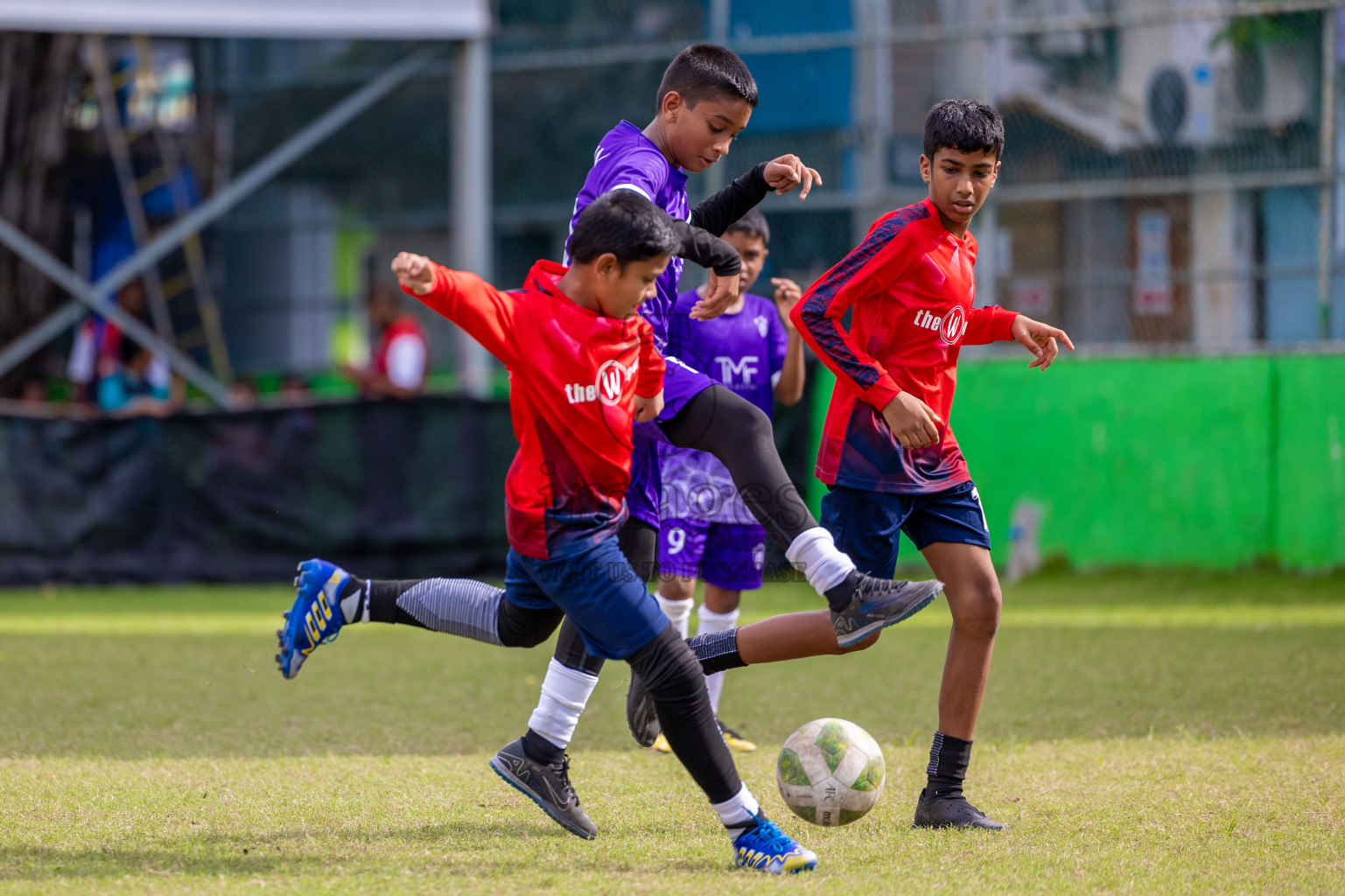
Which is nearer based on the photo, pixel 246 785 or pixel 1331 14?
pixel 246 785

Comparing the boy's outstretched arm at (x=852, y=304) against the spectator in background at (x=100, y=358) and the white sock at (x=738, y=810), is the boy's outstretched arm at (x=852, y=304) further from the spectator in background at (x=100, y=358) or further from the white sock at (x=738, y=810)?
the spectator in background at (x=100, y=358)

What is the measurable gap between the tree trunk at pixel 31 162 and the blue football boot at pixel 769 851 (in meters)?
14.7

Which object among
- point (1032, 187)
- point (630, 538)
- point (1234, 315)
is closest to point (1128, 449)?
point (1234, 315)

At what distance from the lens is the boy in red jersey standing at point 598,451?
3.44 meters

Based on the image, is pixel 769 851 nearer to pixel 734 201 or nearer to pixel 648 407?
pixel 648 407

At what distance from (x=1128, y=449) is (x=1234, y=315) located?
4.45 ft

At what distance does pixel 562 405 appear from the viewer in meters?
3.48

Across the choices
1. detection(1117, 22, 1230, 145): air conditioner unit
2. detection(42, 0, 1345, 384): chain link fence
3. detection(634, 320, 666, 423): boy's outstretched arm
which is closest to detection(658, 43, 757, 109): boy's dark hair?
detection(634, 320, 666, 423): boy's outstretched arm

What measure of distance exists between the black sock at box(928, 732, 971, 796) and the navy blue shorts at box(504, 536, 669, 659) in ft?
3.41

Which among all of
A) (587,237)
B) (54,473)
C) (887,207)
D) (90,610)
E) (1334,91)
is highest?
(1334,91)

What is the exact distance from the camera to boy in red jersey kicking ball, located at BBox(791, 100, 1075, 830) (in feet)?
13.2

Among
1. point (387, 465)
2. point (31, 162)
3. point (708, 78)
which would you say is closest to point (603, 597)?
point (708, 78)

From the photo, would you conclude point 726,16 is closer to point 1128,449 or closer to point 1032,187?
point 1032,187

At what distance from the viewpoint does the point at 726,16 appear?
12438 mm
